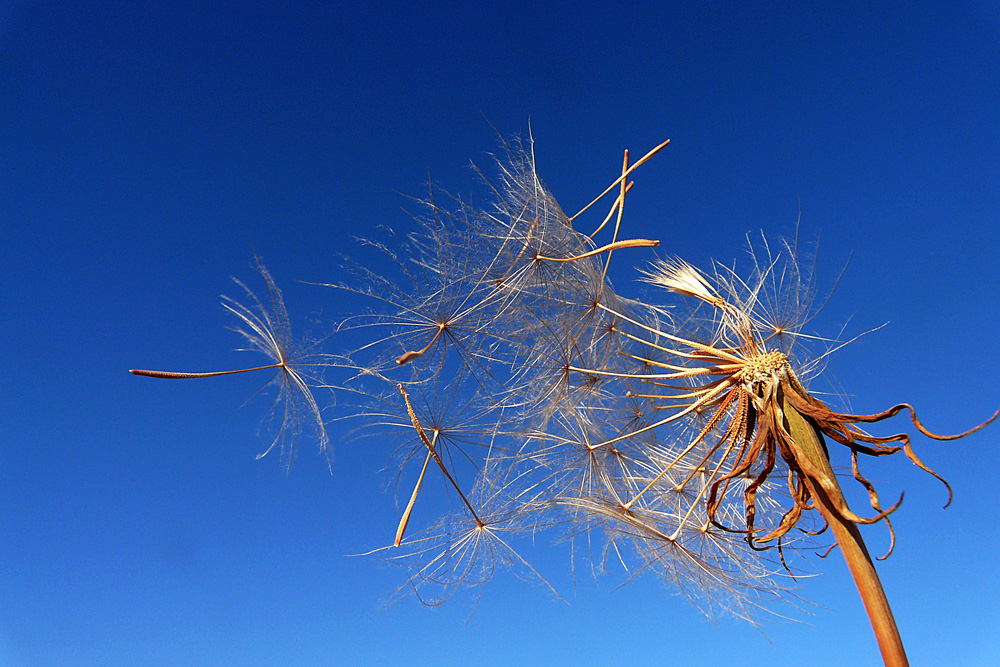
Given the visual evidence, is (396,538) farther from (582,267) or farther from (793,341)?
(793,341)

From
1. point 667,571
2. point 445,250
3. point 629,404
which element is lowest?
point 667,571

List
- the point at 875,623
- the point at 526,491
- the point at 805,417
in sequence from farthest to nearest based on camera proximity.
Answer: the point at 526,491
the point at 805,417
the point at 875,623

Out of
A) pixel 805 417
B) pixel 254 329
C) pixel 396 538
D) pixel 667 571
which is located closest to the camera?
pixel 805 417

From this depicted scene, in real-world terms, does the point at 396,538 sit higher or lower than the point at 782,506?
lower

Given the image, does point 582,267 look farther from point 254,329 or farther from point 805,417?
point 254,329

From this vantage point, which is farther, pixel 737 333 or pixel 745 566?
pixel 745 566

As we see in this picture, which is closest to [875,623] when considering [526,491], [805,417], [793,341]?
[805,417]

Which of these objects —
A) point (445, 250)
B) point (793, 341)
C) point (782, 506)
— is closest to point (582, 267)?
point (445, 250)
